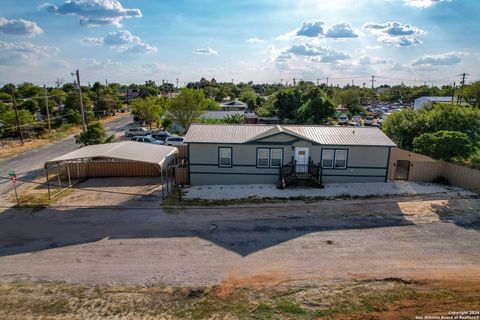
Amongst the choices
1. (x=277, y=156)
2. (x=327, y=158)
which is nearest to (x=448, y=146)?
(x=327, y=158)

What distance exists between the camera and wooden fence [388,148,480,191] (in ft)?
65.3

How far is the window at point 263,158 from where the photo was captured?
19.9 m

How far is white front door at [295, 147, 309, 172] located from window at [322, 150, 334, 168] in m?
1.06

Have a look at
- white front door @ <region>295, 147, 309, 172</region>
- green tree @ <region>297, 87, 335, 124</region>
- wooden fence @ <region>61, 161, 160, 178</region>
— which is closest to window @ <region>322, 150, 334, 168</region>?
white front door @ <region>295, 147, 309, 172</region>

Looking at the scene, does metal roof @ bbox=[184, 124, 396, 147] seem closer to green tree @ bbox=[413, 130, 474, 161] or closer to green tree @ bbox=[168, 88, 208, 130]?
green tree @ bbox=[413, 130, 474, 161]

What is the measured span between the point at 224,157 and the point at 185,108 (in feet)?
60.0

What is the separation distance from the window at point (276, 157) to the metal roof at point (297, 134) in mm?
1131

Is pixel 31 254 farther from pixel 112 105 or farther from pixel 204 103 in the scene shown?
pixel 112 105

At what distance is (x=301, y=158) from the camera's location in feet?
65.5

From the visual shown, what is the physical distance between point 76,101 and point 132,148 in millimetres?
40727

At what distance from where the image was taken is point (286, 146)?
19.7 meters

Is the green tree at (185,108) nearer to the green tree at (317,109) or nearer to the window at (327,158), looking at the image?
the green tree at (317,109)

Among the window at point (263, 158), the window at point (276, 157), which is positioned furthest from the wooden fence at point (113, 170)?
the window at point (276, 157)

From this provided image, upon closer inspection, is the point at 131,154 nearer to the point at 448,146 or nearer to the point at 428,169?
the point at 428,169
